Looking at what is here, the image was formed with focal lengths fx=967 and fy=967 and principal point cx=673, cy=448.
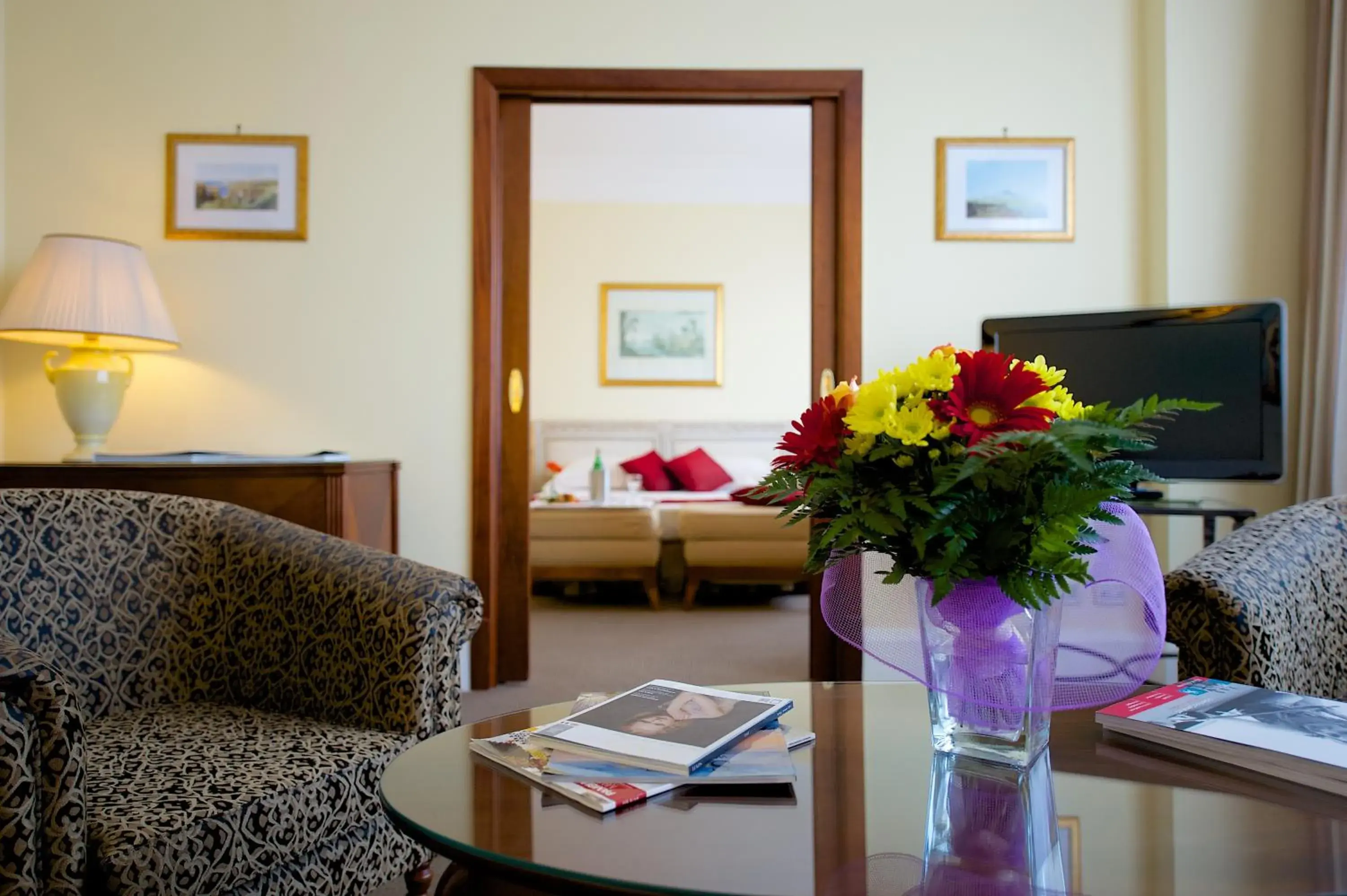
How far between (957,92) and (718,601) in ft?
10.4

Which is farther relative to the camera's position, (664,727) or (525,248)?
(525,248)

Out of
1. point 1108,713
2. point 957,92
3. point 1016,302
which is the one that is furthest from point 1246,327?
point 1108,713

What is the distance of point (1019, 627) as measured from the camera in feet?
3.49

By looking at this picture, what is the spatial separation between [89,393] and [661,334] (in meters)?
4.73

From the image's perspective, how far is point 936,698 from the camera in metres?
1.15

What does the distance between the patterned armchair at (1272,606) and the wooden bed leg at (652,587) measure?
3.62 metres

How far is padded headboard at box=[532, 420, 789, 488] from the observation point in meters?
7.09

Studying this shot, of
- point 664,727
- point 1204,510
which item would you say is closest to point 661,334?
point 1204,510

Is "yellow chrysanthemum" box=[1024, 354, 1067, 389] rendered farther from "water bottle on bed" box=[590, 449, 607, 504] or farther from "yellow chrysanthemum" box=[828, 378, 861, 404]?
"water bottle on bed" box=[590, 449, 607, 504]

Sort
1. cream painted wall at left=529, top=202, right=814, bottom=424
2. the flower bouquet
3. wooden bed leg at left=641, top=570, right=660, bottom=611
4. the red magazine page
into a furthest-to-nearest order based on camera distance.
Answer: cream painted wall at left=529, top=202, right=814, bottom=424, wooden bed leg at left=641, top=570, right=660, bottom=611, the red magazine page, the flower bouquet

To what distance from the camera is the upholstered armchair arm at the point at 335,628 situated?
1673 mm

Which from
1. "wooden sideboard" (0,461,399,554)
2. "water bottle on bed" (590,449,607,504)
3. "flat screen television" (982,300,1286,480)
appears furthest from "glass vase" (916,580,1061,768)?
"water bottle on bed" (590,449,607,504)

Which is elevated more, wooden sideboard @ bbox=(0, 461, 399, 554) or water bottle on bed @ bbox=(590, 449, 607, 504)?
wooden sideboard @ bbox=(0, 461, 399, 554)

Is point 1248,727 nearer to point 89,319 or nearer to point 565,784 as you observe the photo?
point 565,784
